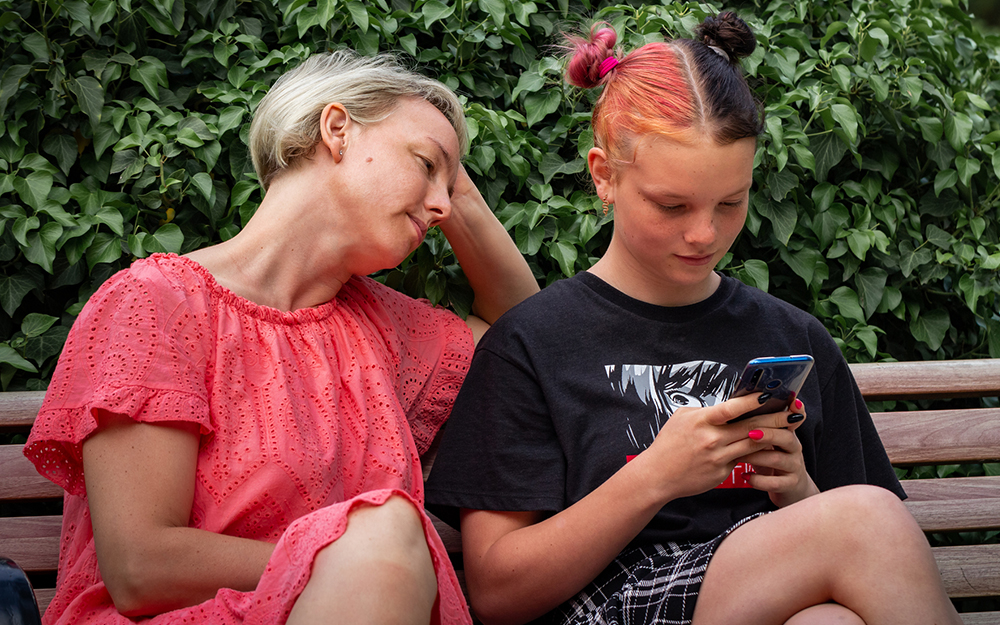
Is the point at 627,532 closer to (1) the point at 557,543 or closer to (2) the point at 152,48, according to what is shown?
(1) the point at 557,543

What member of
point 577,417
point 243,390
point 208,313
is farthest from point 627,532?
point 208,313

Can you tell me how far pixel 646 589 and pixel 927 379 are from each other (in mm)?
1085

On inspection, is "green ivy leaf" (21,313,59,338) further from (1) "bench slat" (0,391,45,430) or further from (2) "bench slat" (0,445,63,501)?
(2) "bench slat" (0,445,63,501)

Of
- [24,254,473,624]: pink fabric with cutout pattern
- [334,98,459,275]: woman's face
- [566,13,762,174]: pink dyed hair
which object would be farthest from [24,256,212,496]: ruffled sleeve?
[566,13,762,174]: pink dyed hair

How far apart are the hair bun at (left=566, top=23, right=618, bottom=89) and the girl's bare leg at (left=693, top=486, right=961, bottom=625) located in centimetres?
97

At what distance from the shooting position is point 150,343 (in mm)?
1424

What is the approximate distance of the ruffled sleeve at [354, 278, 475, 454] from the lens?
1.87m

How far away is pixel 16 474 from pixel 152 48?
1.09 m

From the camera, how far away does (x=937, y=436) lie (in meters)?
2.09

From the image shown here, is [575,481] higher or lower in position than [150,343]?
lower

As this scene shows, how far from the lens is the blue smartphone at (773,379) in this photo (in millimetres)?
1307

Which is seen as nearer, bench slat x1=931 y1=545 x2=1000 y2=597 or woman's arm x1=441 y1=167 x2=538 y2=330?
woman's arm x1=441 y1=167 x2=538 y2=330

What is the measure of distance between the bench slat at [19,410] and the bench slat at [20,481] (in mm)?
53

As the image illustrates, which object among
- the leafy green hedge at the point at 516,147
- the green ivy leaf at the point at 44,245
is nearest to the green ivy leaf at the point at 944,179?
the leafy green hedge at the point at 516,147
